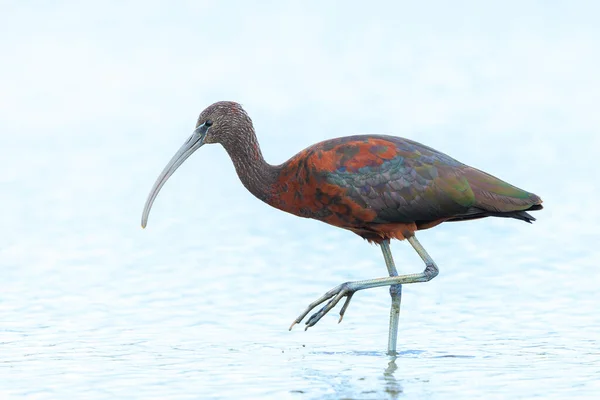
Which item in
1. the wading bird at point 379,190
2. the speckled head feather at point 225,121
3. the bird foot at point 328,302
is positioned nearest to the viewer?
the bird foot at point 328,302

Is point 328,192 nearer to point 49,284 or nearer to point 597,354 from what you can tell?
point 597,354

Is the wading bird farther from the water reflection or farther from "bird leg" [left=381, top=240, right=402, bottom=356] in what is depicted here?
the water reflection

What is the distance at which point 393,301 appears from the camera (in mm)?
13352

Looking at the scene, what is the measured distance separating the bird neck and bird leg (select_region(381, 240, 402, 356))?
44.0 inches

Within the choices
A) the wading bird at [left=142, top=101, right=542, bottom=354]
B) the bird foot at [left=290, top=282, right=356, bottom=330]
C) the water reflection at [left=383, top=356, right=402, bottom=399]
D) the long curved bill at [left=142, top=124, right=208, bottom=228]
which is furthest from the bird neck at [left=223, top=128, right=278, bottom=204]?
the water reflection at [left=383, top=356, right=402, bottom=399]

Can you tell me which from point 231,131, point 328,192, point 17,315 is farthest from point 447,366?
point 17,315

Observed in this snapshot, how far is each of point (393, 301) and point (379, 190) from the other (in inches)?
45.0

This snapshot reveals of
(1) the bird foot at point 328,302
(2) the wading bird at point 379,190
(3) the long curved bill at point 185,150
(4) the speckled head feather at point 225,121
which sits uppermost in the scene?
(4) the speckled head feather at point 225,121

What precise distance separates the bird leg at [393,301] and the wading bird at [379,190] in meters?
0.01

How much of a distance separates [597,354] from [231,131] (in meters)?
3.63

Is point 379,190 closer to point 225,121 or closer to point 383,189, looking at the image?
point 383,189

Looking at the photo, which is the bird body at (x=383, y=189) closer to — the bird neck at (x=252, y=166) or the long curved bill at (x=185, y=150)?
the bird neck at (x=252, y=166)

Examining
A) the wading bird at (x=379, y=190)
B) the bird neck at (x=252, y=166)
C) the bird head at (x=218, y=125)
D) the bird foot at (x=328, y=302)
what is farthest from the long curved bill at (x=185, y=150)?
the bird foot at (x=328, y=302)

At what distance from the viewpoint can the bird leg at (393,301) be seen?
13.0 meters
